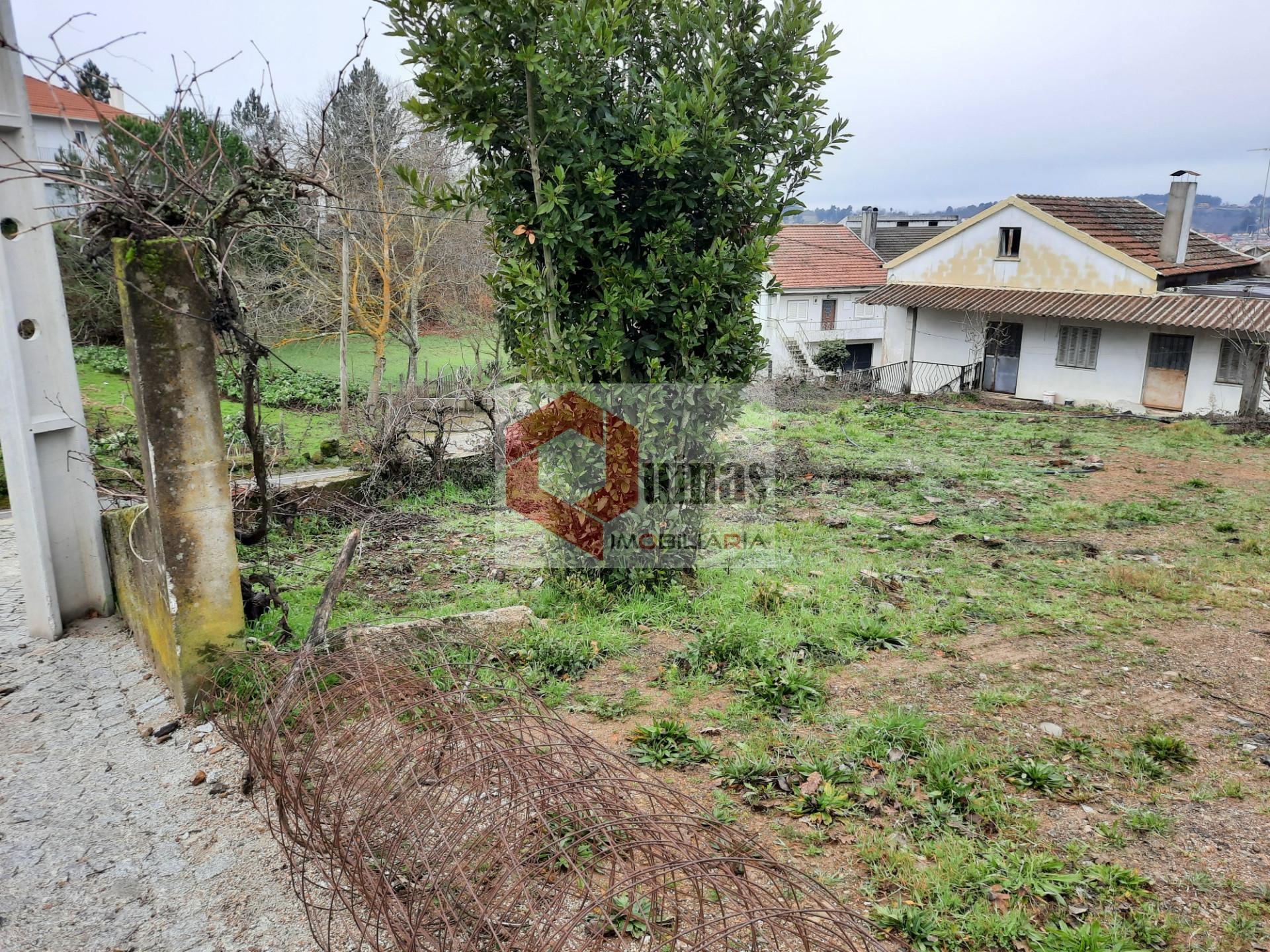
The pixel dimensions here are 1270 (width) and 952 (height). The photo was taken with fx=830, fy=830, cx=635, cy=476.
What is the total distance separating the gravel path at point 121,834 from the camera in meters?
3.46

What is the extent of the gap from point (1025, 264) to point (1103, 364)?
3.76 metres

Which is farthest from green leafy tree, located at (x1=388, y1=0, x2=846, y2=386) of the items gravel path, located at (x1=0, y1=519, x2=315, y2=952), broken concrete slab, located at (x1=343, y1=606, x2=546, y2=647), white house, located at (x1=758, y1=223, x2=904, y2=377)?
white house, located at (x1=758, y1=223, x2=904, y2=377)

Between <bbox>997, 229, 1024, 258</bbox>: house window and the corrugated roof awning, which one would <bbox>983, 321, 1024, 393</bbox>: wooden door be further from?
<bbox>997, 229, 1024, 258</bbox>: house window

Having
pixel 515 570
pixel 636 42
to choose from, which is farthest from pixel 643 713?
→ pixel 636 42

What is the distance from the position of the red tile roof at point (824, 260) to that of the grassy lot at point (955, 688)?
909 inches

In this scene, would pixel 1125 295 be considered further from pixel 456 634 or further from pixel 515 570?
pixel 456 634

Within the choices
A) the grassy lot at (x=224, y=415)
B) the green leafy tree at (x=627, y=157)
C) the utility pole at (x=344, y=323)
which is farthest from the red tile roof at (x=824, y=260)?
the green leafy tree at (x=627, y=157)

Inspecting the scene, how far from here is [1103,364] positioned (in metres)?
23.0

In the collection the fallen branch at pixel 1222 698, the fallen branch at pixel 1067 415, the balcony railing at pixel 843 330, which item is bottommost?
the fallen branch at pixel 1222 698

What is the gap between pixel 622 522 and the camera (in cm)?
724

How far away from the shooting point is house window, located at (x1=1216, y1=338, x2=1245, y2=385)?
2005cm

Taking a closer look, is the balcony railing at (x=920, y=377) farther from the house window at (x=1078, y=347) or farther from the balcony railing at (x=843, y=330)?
the balcony railing at (x=843, y=330)

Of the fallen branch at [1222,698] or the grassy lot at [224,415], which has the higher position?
the grassy lot at [224,415]

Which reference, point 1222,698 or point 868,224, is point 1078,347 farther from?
point 1222,698
